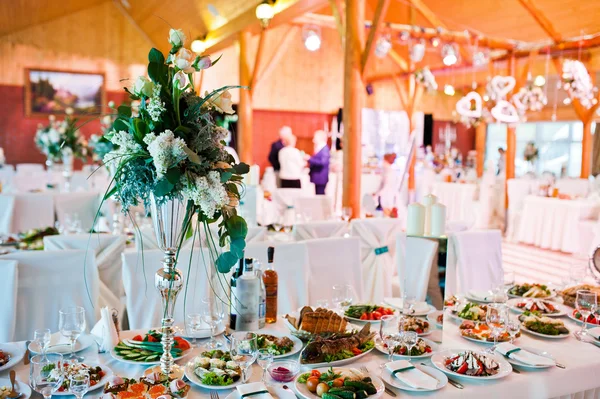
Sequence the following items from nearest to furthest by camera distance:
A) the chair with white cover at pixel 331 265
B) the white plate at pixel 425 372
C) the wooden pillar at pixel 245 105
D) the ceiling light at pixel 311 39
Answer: the white plate at pixel 425 372 < the chair with white cover at pixel 331 265 < the ceiling light at pixel 311 39 < the wooden pillar at pixel 245 105

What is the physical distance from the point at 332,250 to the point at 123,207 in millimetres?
1853

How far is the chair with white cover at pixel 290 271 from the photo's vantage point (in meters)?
3.22

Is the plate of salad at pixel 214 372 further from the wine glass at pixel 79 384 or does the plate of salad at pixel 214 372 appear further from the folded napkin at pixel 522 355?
the folded napkin at pixel 522 355

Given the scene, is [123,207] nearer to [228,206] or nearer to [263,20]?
[228,206]

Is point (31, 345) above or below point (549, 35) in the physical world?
below

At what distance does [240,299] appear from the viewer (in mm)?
2279

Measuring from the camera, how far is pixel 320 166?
10.4m

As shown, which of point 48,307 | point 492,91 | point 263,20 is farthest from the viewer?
point 492,91

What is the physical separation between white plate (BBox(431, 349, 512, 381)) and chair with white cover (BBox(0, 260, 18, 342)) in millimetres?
1944

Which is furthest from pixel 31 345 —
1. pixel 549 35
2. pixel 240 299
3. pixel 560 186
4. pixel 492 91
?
pixel 549 35

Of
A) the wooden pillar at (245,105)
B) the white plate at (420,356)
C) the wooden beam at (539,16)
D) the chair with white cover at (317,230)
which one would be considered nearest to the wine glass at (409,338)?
the white plate at (420,356)

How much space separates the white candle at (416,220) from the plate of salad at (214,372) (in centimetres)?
96

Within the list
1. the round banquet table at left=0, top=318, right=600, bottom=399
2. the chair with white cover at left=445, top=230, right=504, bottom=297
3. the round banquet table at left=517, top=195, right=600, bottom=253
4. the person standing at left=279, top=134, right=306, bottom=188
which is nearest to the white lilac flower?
the round banquet table at left=0, top=318, right=600, bottom=399

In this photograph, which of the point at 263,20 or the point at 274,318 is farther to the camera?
the point at 263,20
